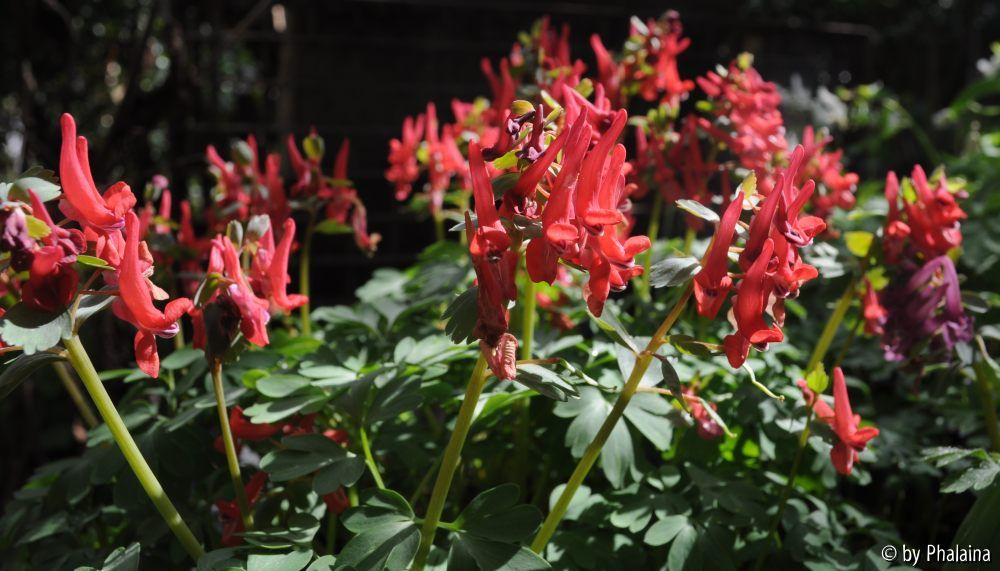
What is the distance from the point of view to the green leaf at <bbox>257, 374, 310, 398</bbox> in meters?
0.96

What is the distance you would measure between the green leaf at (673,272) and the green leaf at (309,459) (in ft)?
1.26

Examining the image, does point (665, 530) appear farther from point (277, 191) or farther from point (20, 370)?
point (277, 191)

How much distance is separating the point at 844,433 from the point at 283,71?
8.86 ft

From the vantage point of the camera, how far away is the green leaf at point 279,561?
77cm

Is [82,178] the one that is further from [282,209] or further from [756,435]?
[756,435]

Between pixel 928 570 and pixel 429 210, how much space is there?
1.13 meters

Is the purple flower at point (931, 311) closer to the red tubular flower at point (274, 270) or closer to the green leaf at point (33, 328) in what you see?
the red tubular flower at point (274, 270)

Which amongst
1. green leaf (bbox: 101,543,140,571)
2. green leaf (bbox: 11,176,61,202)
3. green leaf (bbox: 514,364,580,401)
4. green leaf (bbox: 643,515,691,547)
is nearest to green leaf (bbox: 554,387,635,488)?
green leaf (bbox: 643,515,691,547)

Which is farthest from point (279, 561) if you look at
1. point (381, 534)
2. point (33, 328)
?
point (33, 328)

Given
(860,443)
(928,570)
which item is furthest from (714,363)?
(928,570)

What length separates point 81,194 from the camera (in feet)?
2.31

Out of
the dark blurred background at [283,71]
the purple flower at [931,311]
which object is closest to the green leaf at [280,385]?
the purple flower at [931,311]

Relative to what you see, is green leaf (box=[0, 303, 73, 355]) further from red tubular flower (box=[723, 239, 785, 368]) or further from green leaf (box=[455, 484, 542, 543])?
red tubular flower (box=[723, 239, 785, 368])

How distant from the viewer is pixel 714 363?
1258 millimetres
